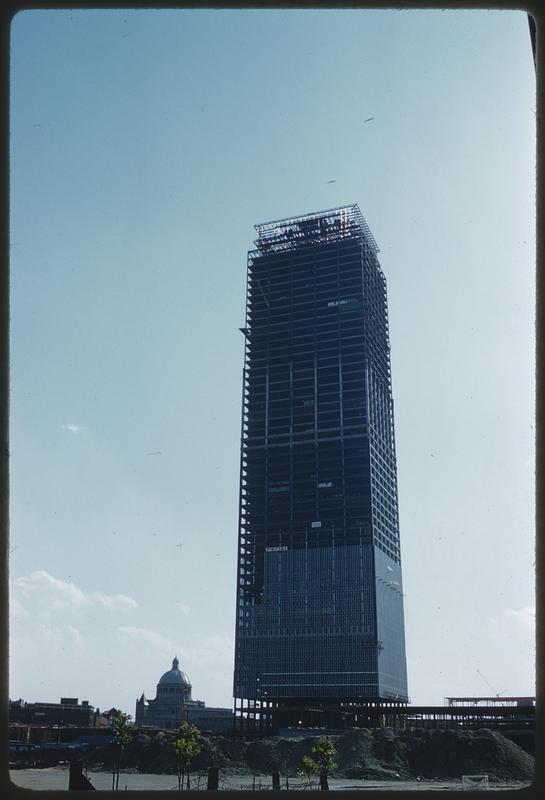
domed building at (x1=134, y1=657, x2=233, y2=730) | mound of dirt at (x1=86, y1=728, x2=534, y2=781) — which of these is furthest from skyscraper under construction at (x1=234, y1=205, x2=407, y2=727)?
domed building at (x1=134, y1=657, x2=233, y2=730)

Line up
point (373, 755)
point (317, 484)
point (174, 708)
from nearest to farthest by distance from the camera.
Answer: point (373, 755), point (317, 484), point (174, 708)

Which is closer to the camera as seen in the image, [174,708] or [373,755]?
[373,755]

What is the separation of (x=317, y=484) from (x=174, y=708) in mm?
54604

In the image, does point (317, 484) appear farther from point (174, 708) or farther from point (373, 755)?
point (174, 708)

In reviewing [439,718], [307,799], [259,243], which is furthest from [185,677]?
[307,799]

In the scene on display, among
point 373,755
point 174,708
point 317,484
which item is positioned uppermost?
point 317,484

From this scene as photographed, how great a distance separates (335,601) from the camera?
368 ft

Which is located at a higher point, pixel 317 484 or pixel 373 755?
pixel 317 484

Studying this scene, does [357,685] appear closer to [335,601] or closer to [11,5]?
[335,601]

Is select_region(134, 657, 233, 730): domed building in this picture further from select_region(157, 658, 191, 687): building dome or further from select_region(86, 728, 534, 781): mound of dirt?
select_region(86, 728, 534, 781): mound of dirt

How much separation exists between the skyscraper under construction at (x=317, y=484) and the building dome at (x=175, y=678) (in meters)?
38.0

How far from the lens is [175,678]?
5827 inches

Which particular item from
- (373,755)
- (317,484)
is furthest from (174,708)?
(373,755)

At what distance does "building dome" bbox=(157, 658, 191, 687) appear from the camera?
147500 mm
